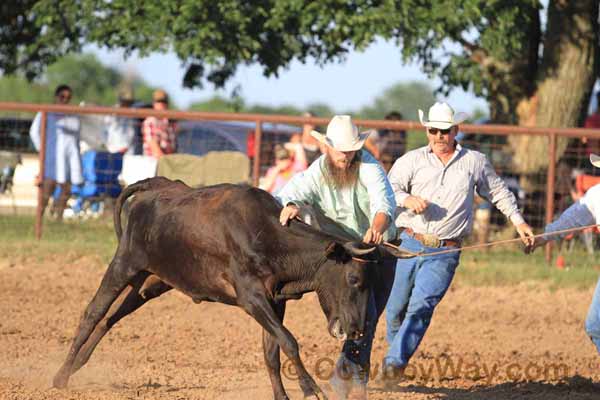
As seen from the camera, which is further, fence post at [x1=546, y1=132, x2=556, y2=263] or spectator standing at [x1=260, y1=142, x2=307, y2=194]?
spectator standing at [x1=260, y1=142, x2=307, y2=194]

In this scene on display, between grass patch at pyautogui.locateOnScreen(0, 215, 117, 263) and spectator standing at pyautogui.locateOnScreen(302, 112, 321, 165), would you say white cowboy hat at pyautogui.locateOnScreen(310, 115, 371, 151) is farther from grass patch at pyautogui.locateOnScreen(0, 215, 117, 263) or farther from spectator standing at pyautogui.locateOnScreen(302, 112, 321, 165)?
spectator standing at pyautogui.locateOnScreen(302, 112, 321, 165)

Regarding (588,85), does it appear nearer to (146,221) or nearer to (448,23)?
(448,23)

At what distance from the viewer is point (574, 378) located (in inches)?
344

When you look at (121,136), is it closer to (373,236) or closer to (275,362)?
(275,362)

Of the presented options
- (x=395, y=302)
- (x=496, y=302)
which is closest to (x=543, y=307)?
(x=496, y=302)

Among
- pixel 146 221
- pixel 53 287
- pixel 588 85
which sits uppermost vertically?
pixel 588 85

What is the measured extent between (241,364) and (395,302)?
1.43m

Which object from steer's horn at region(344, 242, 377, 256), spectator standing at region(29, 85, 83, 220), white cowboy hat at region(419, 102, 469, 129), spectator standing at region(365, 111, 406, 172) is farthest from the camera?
spectator standing at region(365, 111, 406, 172)

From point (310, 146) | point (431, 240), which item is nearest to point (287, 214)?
point (431, 240)

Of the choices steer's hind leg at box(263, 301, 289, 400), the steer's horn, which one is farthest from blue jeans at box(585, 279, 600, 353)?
steer's hind leg at box(263, 301, 289, 400)

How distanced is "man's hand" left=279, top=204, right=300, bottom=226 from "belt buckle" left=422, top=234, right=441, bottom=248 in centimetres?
143

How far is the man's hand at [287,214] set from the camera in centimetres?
671

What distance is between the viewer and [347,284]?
6.51m

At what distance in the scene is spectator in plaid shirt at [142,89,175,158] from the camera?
45.5 ft
